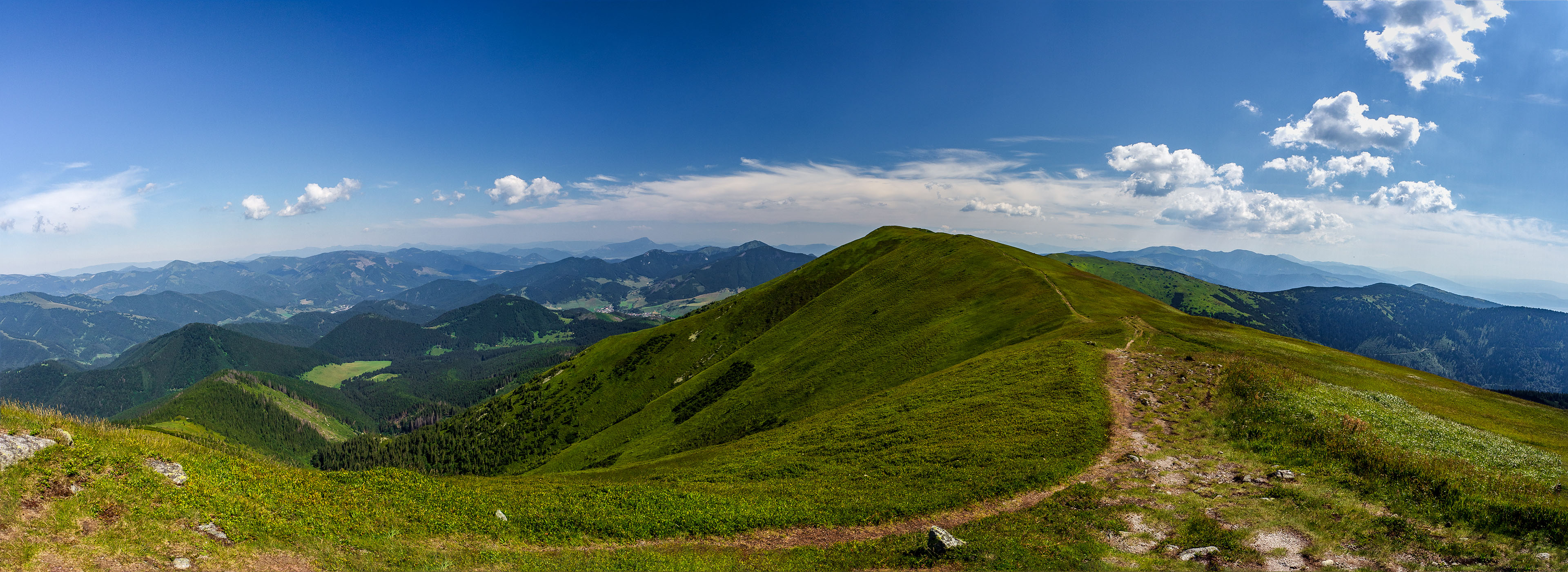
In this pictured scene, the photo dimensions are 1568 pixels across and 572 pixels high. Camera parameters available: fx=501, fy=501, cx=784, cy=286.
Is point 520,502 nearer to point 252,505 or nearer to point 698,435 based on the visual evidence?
point 252,505

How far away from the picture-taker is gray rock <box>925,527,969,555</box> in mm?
20453

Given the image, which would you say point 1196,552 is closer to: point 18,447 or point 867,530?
point 867,530

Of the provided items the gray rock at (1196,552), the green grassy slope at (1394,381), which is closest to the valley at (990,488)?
the gray rock at (1196,552)

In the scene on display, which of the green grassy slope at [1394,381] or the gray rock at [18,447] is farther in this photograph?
the green grassy slope at [1394,381]

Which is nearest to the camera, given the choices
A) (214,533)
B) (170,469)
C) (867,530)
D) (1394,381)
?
(214,533)

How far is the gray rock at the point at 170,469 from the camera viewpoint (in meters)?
19.9

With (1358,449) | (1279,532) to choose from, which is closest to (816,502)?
(1279,532)

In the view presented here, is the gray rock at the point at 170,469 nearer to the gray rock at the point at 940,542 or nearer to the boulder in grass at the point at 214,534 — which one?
the boulder in grass at the point at 214,534

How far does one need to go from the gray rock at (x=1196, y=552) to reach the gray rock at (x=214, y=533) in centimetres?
3517

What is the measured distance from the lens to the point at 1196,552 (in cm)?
1889

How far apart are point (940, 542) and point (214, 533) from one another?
27384mm

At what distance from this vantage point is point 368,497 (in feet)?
79.7

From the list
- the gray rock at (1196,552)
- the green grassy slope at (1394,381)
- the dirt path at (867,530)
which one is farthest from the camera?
the green grassy slope at (1394,381)

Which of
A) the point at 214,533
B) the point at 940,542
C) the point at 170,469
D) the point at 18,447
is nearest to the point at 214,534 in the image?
the point at 214,533
